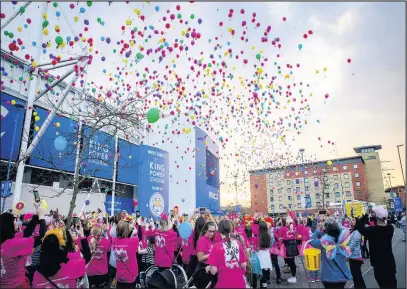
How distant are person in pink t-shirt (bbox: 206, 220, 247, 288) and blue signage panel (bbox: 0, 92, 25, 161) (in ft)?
48.0

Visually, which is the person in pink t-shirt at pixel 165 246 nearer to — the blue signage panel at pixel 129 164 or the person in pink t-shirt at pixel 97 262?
the person in pink t-shirt at pixel 97 262

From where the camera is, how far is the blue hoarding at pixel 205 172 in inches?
1178

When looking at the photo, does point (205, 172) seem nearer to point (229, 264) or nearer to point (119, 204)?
point (119, 204)

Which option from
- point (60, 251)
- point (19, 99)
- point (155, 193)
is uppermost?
point (19, 99)

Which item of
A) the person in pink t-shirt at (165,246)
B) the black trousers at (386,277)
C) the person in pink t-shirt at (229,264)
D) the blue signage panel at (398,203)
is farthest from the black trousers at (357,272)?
the blue signage panel at (398,203)

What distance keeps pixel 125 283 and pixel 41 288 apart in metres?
1.88

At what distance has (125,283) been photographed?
5.66 meters

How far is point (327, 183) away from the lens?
69.2 meters

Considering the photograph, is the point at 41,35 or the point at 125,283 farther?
the point at 41,35

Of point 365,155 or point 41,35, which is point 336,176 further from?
point 41,35

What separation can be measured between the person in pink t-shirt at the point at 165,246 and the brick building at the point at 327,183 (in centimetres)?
6416

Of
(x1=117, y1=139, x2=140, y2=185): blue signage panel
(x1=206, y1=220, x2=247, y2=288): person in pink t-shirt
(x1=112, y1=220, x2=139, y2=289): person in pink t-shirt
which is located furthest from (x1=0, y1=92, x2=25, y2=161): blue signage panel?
(x1=206, y1=220, x2=247, y2=288): person in pink t-shirt

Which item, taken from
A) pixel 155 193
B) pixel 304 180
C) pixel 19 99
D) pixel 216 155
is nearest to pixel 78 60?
pixel 19 99

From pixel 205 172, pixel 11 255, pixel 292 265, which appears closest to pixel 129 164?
pixel 205 172
